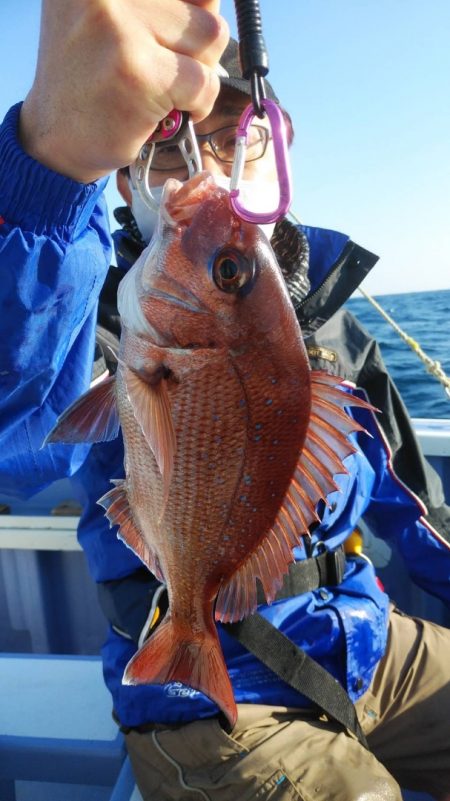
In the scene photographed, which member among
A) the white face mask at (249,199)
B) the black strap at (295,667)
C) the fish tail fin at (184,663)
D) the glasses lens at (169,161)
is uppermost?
the glasses lens at (169,161)

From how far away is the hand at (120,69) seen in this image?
91 centimetres

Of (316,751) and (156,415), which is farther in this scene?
(316,751)

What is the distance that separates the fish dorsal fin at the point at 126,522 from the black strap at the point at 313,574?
0.80 m

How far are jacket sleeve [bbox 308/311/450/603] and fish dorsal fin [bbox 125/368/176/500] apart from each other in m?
1.45

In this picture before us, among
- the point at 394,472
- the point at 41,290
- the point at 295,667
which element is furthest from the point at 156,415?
the point at 394,472

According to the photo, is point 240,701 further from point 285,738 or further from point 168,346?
point 168,346

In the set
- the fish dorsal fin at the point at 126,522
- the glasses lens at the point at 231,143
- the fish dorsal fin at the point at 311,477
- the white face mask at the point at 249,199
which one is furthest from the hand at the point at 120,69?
the glasses lens at the point at 231,143

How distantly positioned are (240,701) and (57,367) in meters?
1.25

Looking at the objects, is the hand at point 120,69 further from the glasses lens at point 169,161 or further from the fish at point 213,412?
the glasses lens at point 169,161

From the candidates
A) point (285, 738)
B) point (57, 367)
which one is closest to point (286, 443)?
point (57, 367)

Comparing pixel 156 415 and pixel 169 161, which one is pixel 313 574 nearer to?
pixel 156 415

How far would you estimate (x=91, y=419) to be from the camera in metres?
1.11

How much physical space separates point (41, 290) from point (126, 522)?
515 mm

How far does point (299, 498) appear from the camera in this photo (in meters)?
Answer: 1.16
